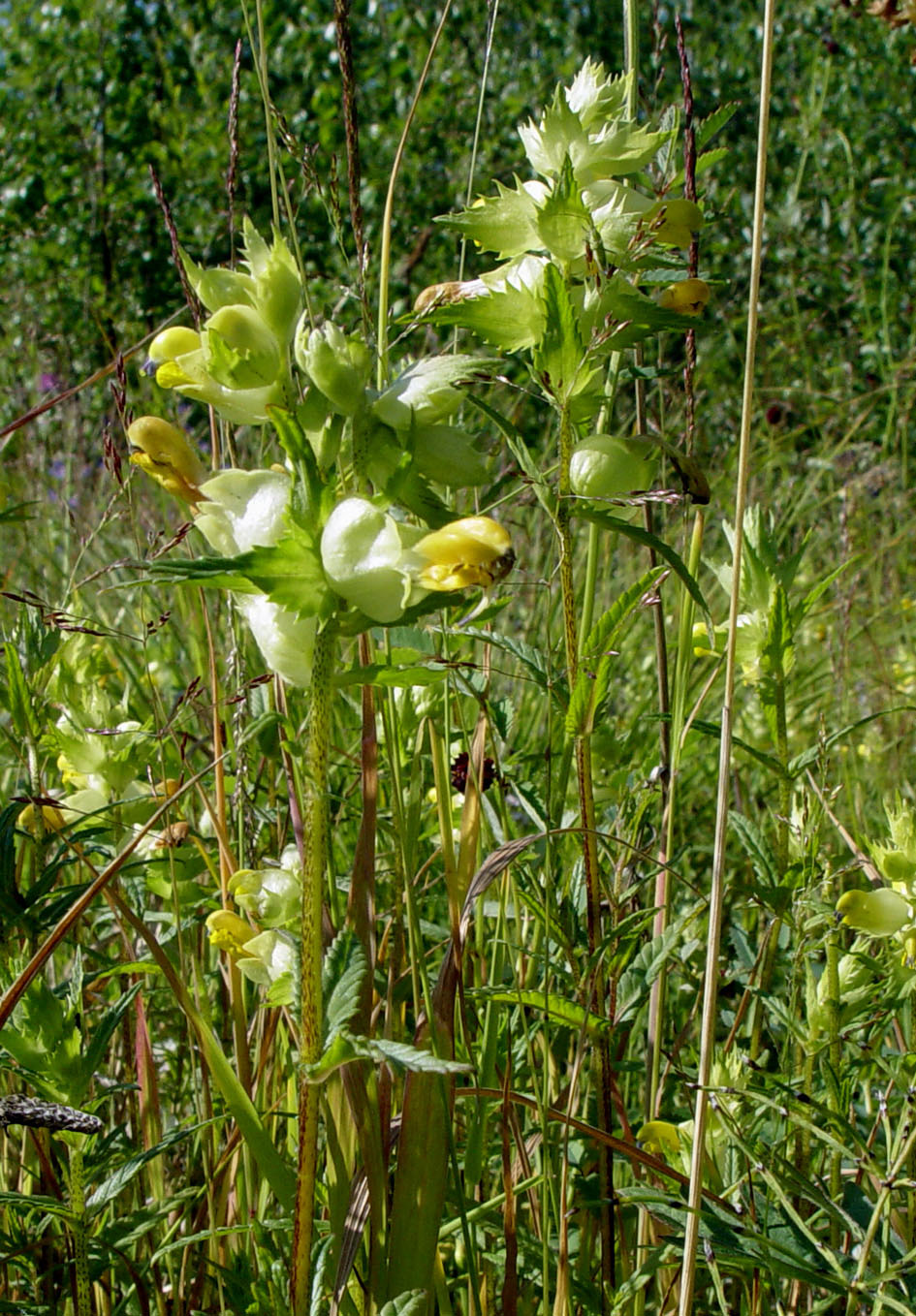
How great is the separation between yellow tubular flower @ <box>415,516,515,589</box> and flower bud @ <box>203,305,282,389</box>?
137 mm

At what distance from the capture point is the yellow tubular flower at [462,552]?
1.91 feet

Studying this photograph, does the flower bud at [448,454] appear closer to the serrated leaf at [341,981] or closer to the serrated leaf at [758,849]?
the serrated leaf at [341,981]

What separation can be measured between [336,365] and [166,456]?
22 centimetres

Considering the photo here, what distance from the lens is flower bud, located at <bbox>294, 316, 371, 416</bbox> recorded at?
0.59 metres

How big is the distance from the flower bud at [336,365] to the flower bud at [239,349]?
0.02 m

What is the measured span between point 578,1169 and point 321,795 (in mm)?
617

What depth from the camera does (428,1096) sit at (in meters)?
0.70

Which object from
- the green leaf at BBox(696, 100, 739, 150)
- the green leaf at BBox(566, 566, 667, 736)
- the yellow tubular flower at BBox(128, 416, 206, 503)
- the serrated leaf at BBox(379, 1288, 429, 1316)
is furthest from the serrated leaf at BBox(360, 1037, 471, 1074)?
the green leaf at BBox(696, 100, 739, 150)

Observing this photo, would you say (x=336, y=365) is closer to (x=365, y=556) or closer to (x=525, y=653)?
(x=365, y=556)

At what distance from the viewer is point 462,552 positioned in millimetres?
585

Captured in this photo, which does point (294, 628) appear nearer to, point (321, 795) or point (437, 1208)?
point (321, 795)

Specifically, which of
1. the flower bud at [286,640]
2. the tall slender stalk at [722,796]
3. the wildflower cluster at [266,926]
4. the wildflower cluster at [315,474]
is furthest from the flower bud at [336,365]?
the wildflower cluster at [266,926]

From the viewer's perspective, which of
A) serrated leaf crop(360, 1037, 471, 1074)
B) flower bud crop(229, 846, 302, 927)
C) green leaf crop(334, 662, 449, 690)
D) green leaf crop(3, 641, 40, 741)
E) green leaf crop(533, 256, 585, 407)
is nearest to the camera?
serrated leaf crop(360, 1037, 471, 1074)

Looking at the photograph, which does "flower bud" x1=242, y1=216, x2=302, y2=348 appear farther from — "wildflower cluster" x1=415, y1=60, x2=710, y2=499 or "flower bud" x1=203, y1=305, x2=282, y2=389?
"wildflower cluster" x1=415, y1=60, x2=710, y2=499
